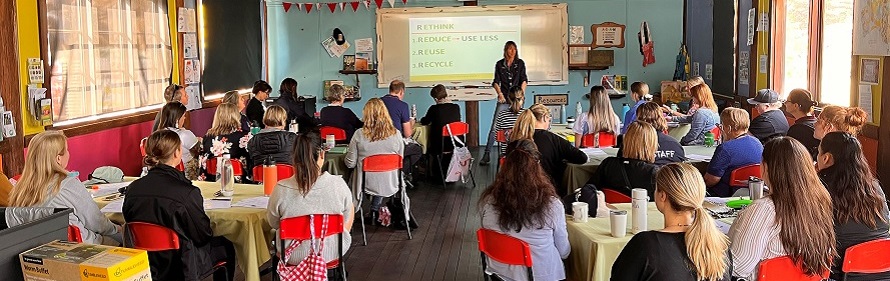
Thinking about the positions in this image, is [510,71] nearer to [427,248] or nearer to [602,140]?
[602,140]

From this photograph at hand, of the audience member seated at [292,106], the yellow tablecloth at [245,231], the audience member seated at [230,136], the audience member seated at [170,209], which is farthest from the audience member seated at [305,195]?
the audience member seated at [292,106]

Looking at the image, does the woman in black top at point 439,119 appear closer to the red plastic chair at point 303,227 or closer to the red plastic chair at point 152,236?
the red plastic chair at point 303,227

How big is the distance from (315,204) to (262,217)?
0.32 metres

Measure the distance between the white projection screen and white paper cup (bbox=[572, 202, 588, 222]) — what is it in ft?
26.9

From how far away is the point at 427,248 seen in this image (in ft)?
21.0

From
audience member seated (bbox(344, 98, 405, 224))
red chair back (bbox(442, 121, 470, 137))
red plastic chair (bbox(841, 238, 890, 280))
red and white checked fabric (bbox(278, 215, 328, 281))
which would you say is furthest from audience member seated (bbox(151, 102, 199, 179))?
red plastic chair (bbox(841, 238, 890, 280))

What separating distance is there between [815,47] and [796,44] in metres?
0.81

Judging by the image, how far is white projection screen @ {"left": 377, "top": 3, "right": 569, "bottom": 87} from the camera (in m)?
12.0

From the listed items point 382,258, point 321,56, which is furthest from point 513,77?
point 382,258

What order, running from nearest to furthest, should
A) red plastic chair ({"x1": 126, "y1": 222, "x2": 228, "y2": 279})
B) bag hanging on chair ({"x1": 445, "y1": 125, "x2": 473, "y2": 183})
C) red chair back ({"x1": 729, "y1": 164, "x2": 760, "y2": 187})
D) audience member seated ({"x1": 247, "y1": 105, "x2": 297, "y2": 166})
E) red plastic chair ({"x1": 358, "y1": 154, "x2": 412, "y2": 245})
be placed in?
1. red plastic chair ({"x1": 126, "y1": 222, "x2": 228, "y2": 279})
2. red chair back ({"x1": 729, "y1": 164, "x2": 760, "y2": 187})
3. audience member seated ({"x1": 247, "y1": 105, "x2": 297, "y2": 166})
4. red plastic chair ({"x1": 358, "y1": 154, "x2": 412, "y2": 245})
5. bag hanging on chair ({"x1": 445, "y1": 125, "x2": 473, "y2": 183})

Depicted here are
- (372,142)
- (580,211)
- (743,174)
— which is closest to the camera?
(580,211)

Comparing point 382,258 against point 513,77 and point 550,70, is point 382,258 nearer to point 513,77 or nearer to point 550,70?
point 513,77

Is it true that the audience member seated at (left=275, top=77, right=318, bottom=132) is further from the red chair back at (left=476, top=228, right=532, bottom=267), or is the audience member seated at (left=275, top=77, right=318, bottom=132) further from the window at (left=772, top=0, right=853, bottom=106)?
the red chair back at (left=476, top=228, right=532, bottom=267)

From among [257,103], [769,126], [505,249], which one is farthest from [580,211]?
[257,103]
